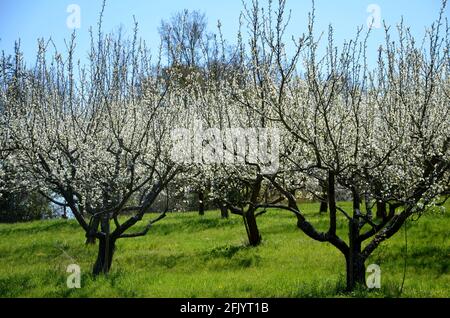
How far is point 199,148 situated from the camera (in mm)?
11930

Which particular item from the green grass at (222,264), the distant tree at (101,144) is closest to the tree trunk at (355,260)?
the green grass at (222,264)

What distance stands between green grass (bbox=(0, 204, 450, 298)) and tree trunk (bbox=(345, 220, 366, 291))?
0.29 meters

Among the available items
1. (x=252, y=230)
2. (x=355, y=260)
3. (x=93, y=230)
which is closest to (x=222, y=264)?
(x=252, y=230)

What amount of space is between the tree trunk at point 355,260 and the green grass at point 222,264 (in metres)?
0.29

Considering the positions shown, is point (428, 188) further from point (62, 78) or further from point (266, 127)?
point (62, 78)

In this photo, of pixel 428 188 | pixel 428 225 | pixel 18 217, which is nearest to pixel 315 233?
pixel 428 188

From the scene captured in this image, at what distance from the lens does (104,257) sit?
10.2 m

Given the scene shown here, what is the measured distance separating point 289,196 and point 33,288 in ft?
16.6

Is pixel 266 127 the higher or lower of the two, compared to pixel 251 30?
lower

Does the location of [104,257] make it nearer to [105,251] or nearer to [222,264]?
[105,251]

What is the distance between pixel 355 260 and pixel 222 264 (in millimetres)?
4042

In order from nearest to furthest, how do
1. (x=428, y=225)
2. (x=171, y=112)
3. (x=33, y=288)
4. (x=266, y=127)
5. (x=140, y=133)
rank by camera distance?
(x=33, y=288) → (x=266, y=127) → (x=171, y=112) → (x=140, y=133) → (x=428, y=225)

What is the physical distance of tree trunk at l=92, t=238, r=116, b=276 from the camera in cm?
995

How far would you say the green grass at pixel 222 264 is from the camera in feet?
26.7
